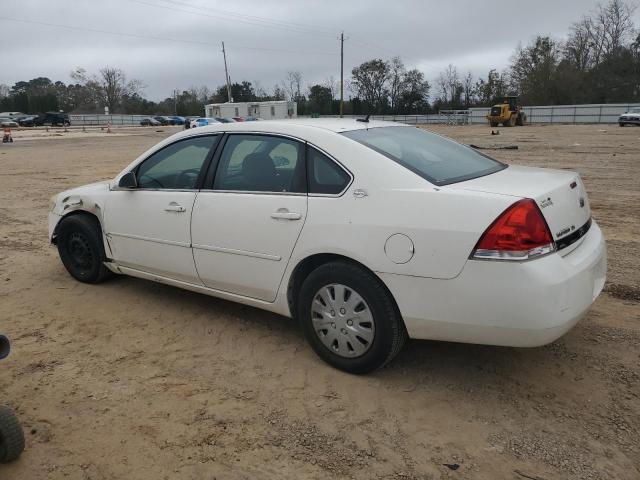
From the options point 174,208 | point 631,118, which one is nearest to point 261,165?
point 174,208

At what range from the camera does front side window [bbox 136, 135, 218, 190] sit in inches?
160

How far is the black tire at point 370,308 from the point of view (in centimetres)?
302

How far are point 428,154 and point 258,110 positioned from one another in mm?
54066

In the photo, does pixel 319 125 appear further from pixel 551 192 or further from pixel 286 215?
pixel 551 192

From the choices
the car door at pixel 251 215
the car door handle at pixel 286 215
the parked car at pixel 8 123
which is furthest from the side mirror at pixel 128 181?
the parked car at pixel 8 123

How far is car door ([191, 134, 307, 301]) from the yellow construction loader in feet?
136

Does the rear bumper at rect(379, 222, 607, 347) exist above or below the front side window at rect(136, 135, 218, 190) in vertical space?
below

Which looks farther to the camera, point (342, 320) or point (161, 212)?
point (161, 212)

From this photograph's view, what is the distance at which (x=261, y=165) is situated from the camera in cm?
375

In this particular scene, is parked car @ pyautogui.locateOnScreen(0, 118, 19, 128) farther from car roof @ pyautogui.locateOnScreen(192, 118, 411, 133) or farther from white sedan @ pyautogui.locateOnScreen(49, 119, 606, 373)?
car roof @ pyautogui.locateOnScreen(192, 118, 411, 133)

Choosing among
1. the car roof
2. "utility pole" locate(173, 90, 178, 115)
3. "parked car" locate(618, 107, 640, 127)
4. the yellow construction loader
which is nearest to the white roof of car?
the car roof

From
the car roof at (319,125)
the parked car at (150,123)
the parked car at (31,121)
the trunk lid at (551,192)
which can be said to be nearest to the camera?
the trunk lid at (551,192)

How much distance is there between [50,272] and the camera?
5562 millimetres

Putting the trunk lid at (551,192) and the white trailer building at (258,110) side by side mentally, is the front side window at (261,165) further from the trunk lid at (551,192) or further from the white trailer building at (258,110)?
the white trailer building at (258,110)
